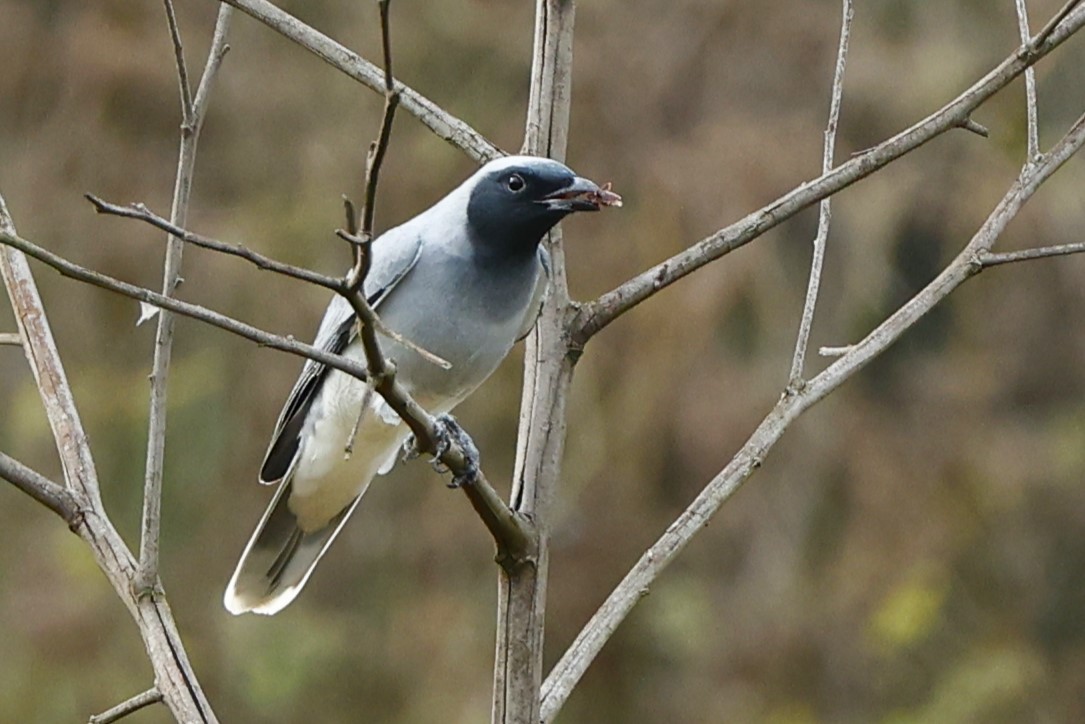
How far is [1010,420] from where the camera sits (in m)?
8.55

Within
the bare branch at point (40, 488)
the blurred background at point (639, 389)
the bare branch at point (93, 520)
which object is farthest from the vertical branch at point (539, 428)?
the blurred background at point (639, 389)

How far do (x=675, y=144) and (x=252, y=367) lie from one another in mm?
2433

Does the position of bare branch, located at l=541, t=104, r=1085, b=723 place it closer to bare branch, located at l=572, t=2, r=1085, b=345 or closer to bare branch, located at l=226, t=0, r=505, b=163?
bare branch, located at l=572, t=2, r=1085, b=345

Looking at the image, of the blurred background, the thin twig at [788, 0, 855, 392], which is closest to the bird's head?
the thin twig at [788, 0, 855, 392]

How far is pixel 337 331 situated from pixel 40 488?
1571 millimetres

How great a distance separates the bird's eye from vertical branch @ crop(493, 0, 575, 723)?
0.34 m

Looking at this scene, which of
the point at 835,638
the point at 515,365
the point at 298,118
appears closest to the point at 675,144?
the point at 515,365

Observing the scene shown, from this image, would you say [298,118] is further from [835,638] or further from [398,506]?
[835,638]

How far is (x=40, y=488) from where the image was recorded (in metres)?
2.82

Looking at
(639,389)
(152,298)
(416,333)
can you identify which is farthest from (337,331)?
(639,389)

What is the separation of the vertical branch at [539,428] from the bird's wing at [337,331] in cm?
72

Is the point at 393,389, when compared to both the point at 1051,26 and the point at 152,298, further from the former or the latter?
the point at 1051,26

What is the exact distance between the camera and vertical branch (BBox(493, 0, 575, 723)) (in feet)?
9.42

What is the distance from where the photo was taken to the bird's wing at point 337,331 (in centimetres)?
410
